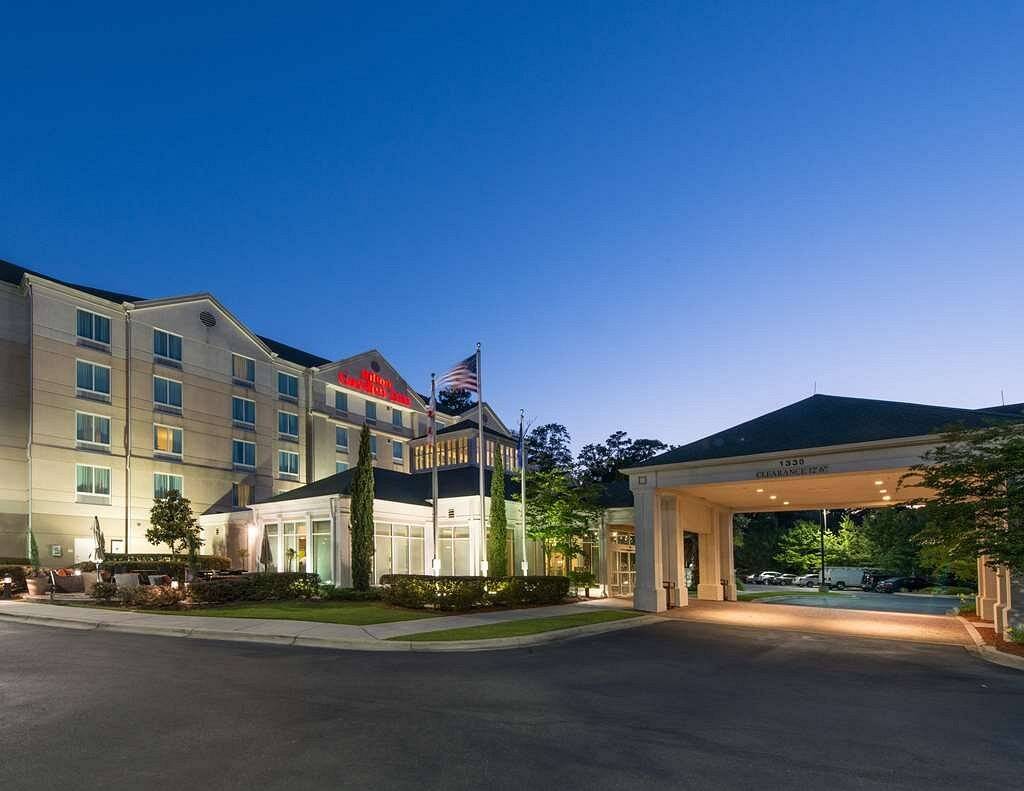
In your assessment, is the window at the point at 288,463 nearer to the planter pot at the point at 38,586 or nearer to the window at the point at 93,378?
the window at the point at 93,378

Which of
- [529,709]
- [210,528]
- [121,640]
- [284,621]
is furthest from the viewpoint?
[210,528]

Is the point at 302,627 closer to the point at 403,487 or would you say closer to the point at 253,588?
the point at 253,588

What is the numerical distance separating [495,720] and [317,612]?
15.0 m

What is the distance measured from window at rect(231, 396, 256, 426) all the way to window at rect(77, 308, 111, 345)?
984cm

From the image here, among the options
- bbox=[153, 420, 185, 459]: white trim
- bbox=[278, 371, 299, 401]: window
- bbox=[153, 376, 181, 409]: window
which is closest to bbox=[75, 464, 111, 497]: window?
bbox=[153, 420, 185, 459]: white trim

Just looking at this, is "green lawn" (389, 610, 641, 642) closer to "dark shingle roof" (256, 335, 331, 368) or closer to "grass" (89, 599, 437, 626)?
"grass" (89, 599, 437, 626)

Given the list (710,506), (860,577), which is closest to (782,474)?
(710,506)

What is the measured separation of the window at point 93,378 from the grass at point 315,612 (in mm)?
22516

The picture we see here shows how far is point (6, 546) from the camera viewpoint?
123ft

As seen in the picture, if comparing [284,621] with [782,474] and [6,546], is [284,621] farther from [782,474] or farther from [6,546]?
[6,546]

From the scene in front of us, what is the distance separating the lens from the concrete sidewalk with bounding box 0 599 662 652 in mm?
16781

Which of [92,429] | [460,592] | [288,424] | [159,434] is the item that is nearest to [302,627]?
[460,592]

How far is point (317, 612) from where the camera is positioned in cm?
2280

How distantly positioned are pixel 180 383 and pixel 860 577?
49.4 metres
